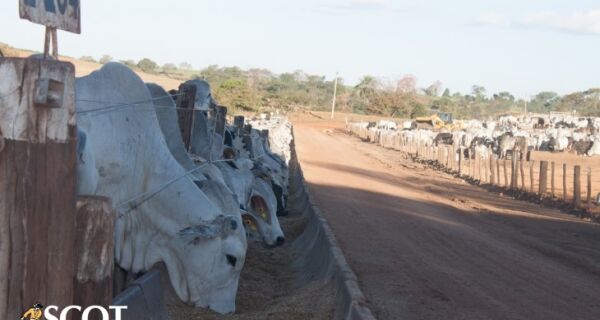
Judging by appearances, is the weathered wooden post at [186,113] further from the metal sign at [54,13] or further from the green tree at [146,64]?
the green tree at [146,64]

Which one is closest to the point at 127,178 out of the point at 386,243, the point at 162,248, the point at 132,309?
the point at 162,248

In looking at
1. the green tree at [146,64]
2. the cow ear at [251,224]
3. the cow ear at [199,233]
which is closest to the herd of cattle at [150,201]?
the cow ear at [199,233]

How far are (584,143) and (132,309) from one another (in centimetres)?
5574

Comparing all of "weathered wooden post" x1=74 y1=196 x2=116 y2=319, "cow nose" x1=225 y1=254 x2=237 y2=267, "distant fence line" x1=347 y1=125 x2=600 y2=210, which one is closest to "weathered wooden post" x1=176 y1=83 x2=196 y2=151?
"cow nose" x1=225 y1=254 x2=237 y2=267

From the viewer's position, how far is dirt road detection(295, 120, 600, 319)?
11.6 m

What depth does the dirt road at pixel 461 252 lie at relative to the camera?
11578 millimetres

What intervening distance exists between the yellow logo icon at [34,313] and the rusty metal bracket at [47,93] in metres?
1.08

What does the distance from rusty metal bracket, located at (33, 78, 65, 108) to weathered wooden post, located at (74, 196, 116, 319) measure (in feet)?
1.87

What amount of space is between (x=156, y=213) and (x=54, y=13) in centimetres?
395

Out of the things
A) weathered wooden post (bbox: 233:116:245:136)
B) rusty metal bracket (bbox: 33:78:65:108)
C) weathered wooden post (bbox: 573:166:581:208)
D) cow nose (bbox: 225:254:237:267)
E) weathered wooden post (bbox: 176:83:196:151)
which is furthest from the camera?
weathered wooden post (bbox: 573:166:581:208)

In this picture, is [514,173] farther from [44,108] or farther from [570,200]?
[44,108]

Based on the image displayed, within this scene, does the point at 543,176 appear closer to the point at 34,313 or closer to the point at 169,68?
the point at 34,313

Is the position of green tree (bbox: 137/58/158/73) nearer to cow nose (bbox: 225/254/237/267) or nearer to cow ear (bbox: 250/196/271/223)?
cow ear (bbox: 250/196/271/223)

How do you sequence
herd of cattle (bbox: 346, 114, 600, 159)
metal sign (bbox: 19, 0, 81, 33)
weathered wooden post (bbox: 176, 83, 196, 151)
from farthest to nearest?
1. herd of cattle (bbox: 346, 114, 600, 159)
2. weathered wooden post (bbox: 176, 83, 196, 151)
3. metal sign (bbox: 19, 0, 81, 33)
